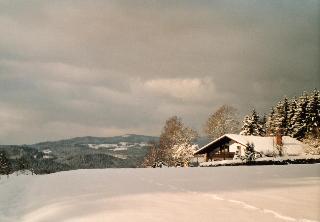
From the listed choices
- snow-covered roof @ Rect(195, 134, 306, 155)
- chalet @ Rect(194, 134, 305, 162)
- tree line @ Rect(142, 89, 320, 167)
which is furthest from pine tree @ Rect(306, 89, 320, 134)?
snow-covered roof @ Rect(195, 134, 306, 155)

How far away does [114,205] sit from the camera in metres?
10.2

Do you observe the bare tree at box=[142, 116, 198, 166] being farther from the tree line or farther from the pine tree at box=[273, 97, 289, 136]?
the pine tree at box=[273, 97, 289, 136]

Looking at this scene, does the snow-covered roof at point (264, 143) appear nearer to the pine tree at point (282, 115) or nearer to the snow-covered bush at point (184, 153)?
the snow-covered bush at point (184, 153)

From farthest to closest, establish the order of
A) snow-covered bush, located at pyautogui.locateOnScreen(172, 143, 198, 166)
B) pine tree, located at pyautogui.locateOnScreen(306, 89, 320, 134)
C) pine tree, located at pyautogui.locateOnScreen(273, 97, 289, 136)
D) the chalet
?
1. pine tree, located at pyautogui.locateOnScreen(273, 97, 289, 136)
2. pine tree, located at pyautogui.locateOnScreen(306, 89, 320, 134)
3. snow-covered bush, located at pyautogui.locateOnScreen(172, 143, 198, 166)
4. the chalet

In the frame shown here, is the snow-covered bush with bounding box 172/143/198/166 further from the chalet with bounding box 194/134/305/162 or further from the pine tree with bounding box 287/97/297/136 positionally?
the pine tree with bounding box 287/97/297/136

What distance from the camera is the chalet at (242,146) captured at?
58.2 metres

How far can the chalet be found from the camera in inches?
2292

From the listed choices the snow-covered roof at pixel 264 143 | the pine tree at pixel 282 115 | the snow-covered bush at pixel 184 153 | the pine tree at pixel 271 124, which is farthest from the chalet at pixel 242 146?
the pine tree at pixel 271 124

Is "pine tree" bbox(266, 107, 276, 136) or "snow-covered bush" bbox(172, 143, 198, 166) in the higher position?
"pine tree" bbox(266, 107, 276, 136)

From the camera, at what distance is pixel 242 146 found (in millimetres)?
61656

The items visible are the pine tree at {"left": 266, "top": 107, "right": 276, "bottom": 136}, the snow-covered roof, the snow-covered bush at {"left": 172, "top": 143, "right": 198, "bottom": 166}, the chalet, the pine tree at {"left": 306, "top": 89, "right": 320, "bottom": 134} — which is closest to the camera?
the snow-covered roof

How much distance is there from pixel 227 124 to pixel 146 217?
69867mm

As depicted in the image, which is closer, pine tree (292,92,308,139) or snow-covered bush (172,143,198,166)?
snow-covered bush (172,143,198,166)

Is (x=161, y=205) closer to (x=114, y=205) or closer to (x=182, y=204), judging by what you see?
(x=182, y=204)
